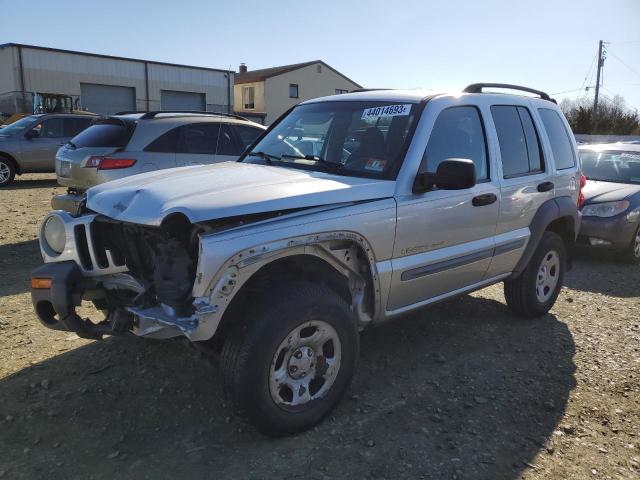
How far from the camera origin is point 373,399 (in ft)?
11.8

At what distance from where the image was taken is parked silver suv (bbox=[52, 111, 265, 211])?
6.85 metres

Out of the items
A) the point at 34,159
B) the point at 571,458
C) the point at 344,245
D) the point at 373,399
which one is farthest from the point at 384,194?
the point at 34,159

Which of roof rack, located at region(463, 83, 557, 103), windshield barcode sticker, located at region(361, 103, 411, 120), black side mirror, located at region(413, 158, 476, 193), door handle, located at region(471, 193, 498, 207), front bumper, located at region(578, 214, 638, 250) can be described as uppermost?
roof rack, located at region(463, 83, 557, 103)

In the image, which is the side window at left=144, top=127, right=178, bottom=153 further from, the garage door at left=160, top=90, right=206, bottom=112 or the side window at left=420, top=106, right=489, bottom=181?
the garage door at left=160, top=90, right=206, bottom=112

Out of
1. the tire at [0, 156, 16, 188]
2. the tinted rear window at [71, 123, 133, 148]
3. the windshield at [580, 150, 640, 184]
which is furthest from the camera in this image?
the tire at [0, 156, 16, 188]

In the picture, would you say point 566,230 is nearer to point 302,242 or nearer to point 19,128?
point 302,242

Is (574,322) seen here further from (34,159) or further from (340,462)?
(34,159)

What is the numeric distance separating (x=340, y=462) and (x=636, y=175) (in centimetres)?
746

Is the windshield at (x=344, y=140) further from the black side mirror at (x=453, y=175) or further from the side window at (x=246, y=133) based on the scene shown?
the side window at (x=246, y=133)

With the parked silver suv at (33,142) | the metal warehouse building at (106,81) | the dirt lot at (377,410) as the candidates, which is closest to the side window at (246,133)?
the dirt lot at (377,410)

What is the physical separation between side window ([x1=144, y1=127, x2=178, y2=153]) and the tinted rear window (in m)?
0.32

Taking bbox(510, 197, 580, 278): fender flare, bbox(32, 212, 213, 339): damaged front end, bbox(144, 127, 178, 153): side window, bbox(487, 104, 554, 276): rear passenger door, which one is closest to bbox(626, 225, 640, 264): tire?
bbox(510, 197, 580, 278): fender flare

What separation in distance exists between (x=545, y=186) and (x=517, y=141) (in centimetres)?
51

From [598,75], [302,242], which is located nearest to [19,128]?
[302,242]
